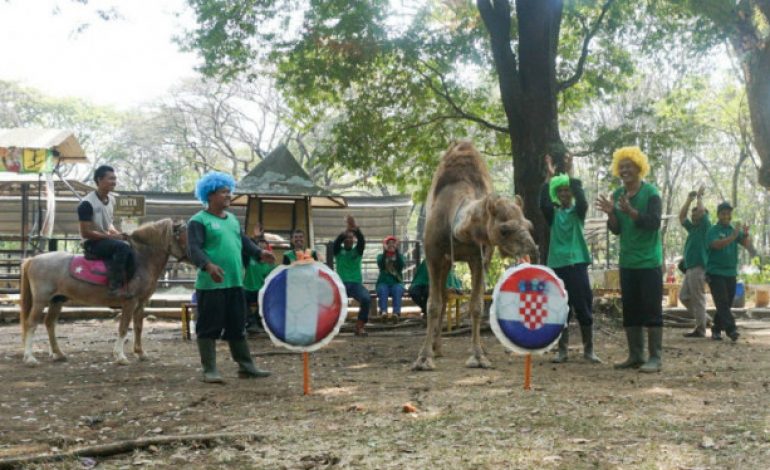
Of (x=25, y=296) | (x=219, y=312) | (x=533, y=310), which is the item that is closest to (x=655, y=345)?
(x=533, y=310)

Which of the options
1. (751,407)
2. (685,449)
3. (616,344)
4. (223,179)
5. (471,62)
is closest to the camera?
(685,449)

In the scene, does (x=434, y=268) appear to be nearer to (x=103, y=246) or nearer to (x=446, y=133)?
(x=103, y=246)

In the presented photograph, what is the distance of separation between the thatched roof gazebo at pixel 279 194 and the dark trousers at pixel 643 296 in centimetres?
828

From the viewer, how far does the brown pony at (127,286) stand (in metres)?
9.32

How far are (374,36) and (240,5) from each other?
2574mm

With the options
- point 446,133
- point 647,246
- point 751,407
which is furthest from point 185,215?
point 751,407

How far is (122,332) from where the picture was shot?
30.9ft

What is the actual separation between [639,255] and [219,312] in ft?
13.4

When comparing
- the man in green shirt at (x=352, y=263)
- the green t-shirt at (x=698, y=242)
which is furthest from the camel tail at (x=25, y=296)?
the green t-shirt at (x=698, y=242)

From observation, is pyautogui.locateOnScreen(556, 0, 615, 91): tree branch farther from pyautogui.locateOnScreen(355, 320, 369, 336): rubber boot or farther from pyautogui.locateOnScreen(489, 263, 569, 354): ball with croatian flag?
A: pyautogui.locateOnScreen(489, 263, 569, 354): ball with croatian flag

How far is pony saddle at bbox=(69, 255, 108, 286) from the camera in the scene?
9.27 m

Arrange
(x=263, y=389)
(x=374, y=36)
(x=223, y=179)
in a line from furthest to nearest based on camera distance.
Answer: (x=374, y=36) < (x=223, y=179) < (x=263, y=389)

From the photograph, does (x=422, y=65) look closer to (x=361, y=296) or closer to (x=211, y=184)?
(x=361, y=296)

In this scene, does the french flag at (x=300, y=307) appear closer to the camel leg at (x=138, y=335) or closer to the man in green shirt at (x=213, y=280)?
the man in green shirt at (x=213, y=280)
